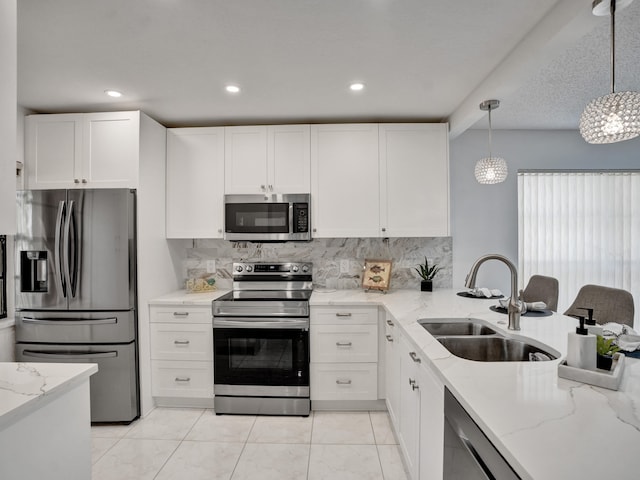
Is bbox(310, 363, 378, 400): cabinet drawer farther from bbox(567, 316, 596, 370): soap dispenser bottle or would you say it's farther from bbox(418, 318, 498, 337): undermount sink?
bbox(567, 316, 596, 370): soap dispenser bottle

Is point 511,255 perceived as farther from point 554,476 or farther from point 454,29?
point 554,476

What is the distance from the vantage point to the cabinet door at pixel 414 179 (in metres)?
3.02

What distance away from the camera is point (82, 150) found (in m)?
2.72

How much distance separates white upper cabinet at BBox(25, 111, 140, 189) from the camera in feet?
8.82

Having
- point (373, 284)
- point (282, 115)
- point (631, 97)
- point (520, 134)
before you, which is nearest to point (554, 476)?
point (631, 97)

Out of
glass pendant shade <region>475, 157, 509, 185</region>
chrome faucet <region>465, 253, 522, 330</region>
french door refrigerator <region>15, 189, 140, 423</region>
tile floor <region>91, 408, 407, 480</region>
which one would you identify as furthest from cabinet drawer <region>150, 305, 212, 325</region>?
glass pendant shade <region>475, 157, 509, 185</region>

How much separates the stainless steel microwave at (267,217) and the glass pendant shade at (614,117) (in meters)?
2.01

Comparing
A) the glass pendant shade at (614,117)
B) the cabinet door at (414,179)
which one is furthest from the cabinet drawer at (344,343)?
the glass pendant shade at (614,117)

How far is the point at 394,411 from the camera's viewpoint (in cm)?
236

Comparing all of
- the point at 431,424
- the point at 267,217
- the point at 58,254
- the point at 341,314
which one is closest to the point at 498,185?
the point at 341,314

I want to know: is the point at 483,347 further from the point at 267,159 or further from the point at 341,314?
the point at 267,159

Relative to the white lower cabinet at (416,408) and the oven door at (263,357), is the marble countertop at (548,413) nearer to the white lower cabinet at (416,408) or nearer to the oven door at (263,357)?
the white lower cabinet at (416,408)

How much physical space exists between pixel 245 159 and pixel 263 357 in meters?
1.68

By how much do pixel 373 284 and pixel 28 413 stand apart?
246 centimetres
